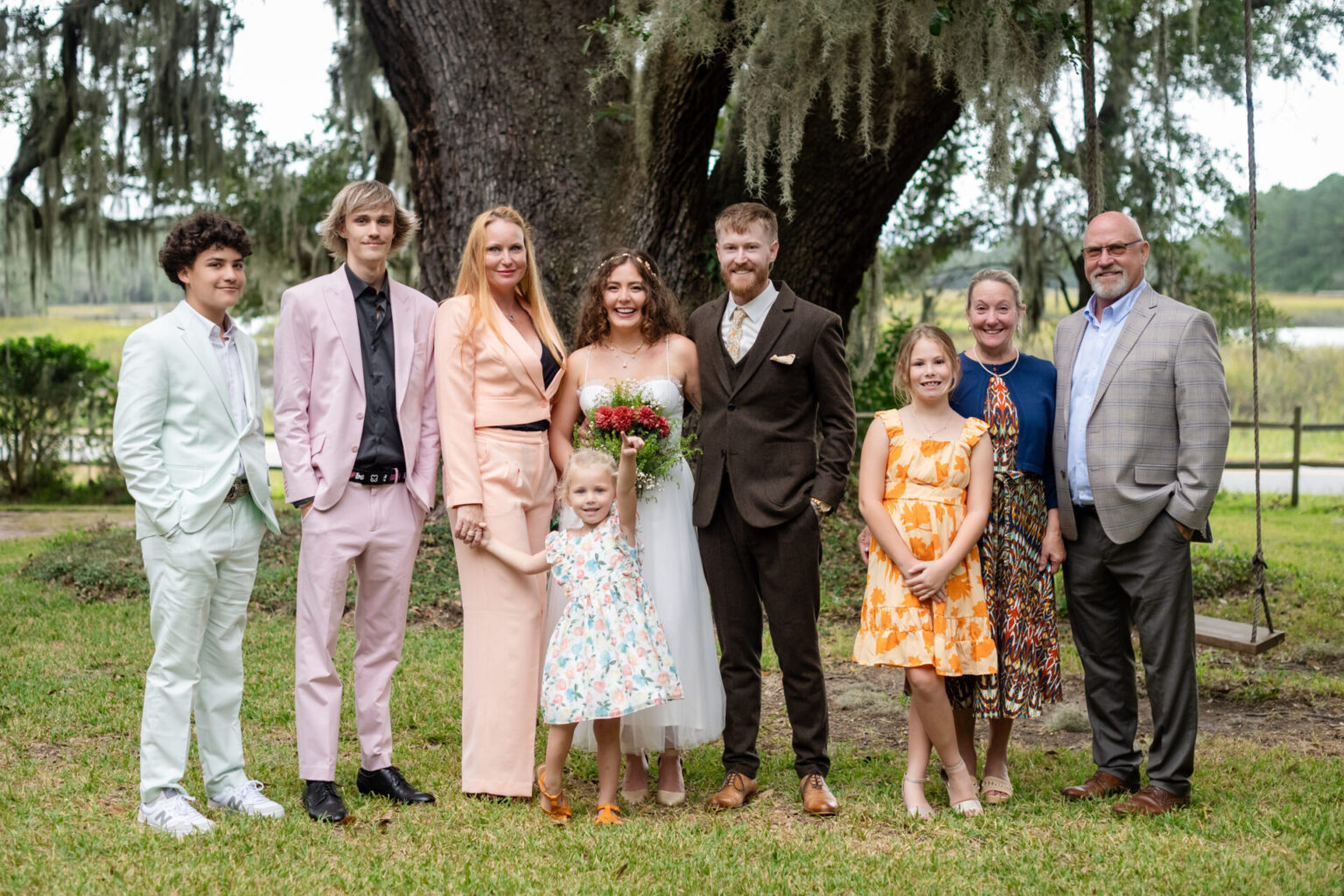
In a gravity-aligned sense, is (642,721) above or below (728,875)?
A: above

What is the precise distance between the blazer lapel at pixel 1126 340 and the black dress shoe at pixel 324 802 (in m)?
2.80

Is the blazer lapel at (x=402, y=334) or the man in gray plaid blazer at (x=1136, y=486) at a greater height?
the blazer lapel at (x=402, y=334)

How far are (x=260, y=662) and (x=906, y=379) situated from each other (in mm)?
3915

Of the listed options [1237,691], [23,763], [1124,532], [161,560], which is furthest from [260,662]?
[1237,691]

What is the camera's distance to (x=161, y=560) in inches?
144

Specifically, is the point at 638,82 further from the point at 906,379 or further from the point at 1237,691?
the point at 1237,691

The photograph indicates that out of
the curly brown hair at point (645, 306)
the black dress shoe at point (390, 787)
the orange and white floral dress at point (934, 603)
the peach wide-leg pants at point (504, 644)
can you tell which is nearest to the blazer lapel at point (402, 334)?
the peach wide-leg pants at point (504, 644)

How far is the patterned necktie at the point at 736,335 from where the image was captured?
4.06 m

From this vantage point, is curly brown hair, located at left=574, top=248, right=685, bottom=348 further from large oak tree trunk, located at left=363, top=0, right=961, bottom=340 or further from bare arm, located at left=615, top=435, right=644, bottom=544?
large oak tree trunk, located at left=363, top=0, right=961, bottom=340

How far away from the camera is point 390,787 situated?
4.05 metres

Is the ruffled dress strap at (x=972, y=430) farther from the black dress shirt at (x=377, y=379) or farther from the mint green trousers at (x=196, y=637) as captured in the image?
the mint green trousers at (x=196, y=637)

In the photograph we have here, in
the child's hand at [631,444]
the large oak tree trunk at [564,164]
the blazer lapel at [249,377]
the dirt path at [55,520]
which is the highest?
the large oak tree trunk at [564,164]

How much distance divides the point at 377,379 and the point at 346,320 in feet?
0.72

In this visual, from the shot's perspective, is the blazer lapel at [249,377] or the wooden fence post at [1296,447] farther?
the wooden fence post at [1296,447]
